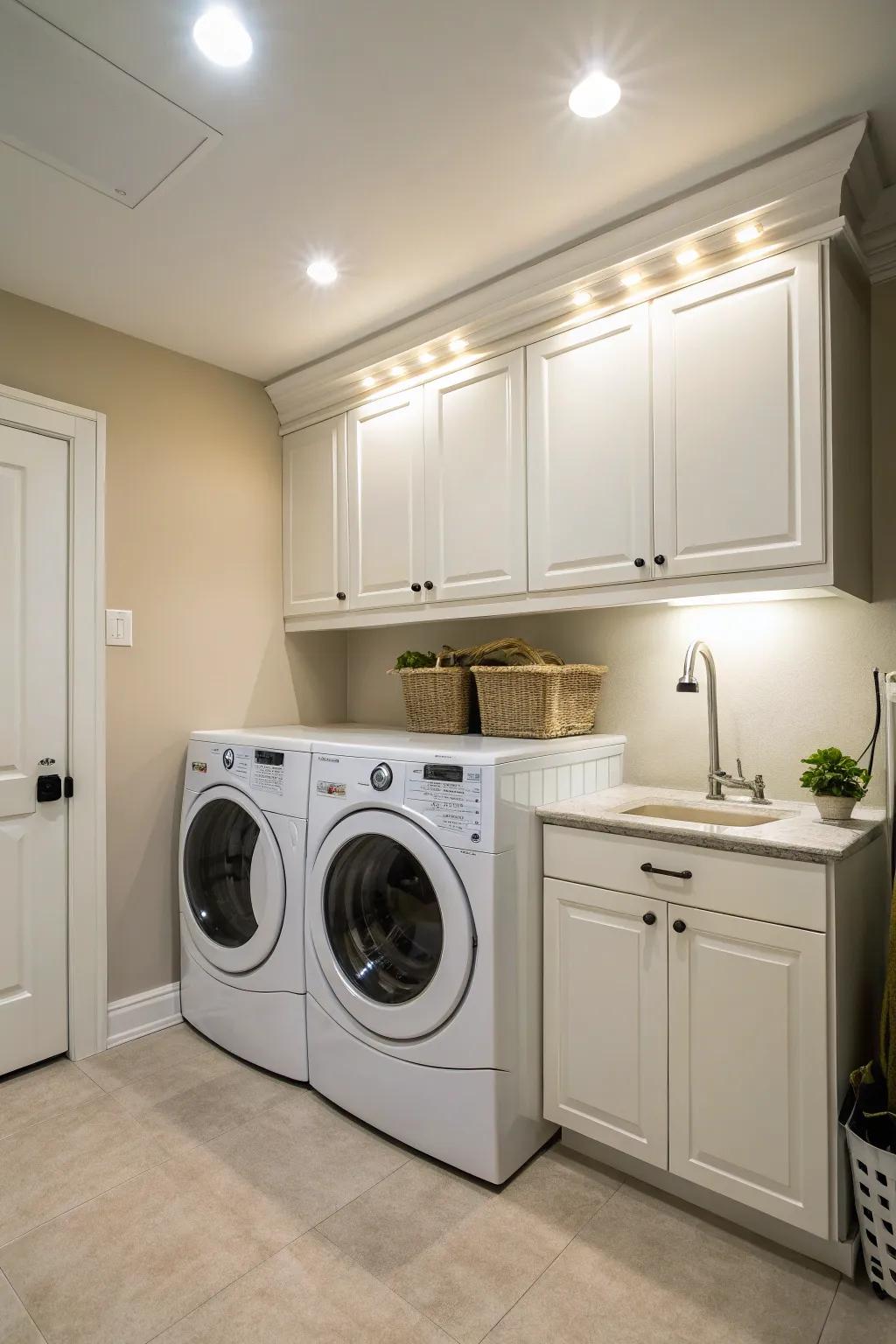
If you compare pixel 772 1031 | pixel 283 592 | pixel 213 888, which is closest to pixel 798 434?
pixel 772 1031

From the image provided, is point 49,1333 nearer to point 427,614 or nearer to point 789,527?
point 427,614

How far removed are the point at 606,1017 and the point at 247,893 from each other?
1.24 meters

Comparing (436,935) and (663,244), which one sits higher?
(663,244)

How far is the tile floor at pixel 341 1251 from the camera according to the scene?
1.38 metres

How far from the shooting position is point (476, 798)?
1755mm

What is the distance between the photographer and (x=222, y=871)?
8.32 feet

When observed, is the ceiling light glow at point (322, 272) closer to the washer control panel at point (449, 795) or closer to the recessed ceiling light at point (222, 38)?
the recessed ceiling light at point (222, 38)

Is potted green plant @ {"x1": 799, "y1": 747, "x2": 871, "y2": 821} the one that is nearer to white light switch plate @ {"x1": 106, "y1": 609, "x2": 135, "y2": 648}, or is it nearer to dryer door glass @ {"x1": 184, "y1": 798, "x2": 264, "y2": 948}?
dryer door glass @ {"x1": 184, "y1": 798, "x2": 264, "y2": 948}

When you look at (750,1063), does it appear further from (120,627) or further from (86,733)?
(120,627)

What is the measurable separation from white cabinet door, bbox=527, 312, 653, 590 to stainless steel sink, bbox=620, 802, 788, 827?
2.05 feet

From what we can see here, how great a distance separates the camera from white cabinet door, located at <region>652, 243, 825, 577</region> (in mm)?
1647

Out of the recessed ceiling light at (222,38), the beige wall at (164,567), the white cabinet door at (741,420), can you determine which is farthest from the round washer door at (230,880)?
the recessed ceiling light at (222,38)

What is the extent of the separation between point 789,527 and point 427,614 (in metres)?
1.16

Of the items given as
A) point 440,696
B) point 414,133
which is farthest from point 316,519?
point 414,133
